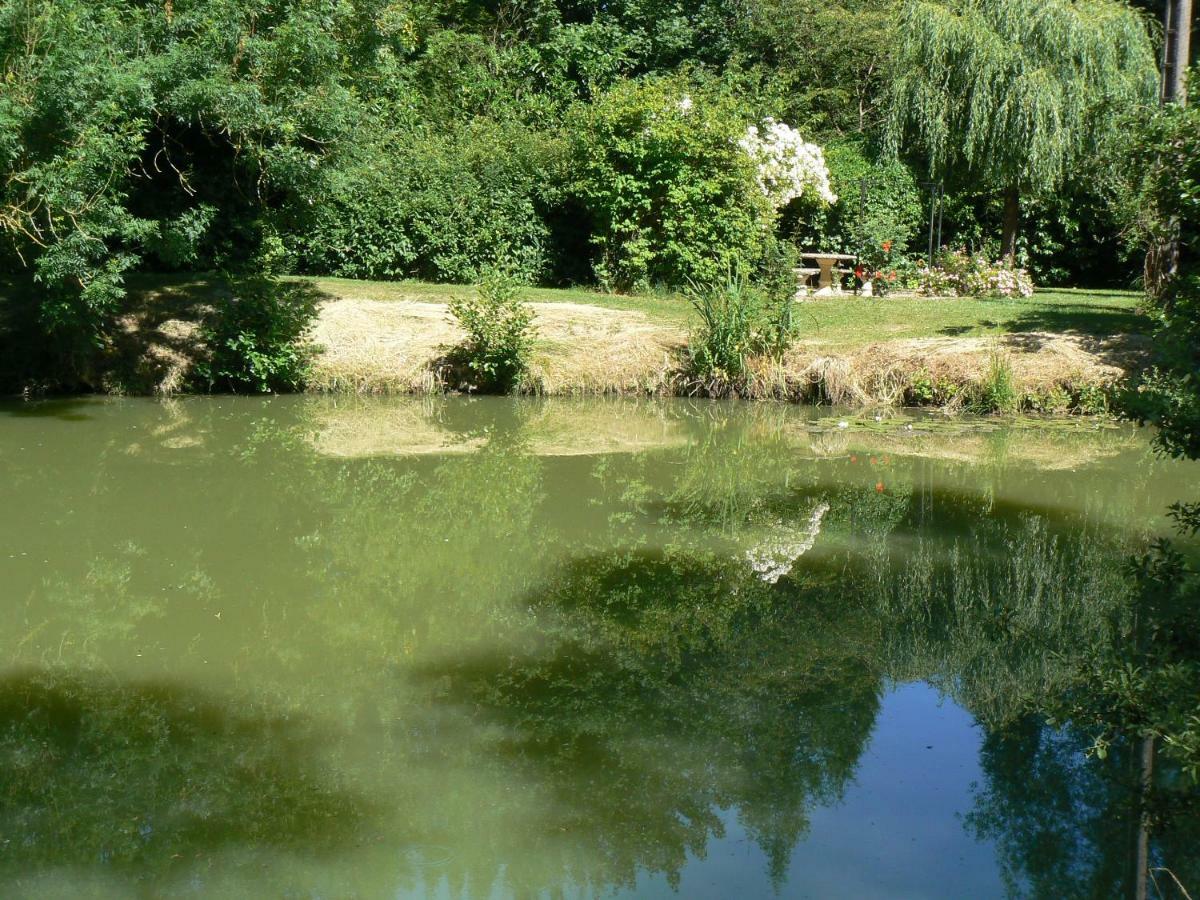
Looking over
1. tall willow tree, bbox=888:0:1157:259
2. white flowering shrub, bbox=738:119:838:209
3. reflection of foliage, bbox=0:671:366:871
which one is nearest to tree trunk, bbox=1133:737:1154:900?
reflection of foliage, bbox=0:671:366:871

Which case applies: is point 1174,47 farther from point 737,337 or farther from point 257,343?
point 257,343

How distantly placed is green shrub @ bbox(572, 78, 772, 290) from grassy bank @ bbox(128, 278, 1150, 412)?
1382 mm

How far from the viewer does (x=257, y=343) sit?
13633 millimetres

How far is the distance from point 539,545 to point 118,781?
3727 millimetres

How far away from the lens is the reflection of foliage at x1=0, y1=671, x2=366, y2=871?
165 inches

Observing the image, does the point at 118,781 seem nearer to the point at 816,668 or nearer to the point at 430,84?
the point at 816,668

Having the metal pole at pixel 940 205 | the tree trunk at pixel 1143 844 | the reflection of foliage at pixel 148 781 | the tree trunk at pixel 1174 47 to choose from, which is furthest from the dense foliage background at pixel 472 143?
the reflection of foliage at pixel 148 781

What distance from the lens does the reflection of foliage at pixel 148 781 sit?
419 centimetres

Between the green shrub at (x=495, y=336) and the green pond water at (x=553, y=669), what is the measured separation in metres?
3.15

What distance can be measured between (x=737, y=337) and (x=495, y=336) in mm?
2688

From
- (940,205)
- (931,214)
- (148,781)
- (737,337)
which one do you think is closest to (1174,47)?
(737,337)

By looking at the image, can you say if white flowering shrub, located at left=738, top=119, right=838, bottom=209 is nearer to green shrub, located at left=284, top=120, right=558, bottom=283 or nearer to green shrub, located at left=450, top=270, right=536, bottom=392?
green shrub, located at left=284, top=120, right=558, bottom=283

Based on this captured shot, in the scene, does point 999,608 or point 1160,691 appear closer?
point 1160,691

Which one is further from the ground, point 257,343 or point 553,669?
point 257,343
